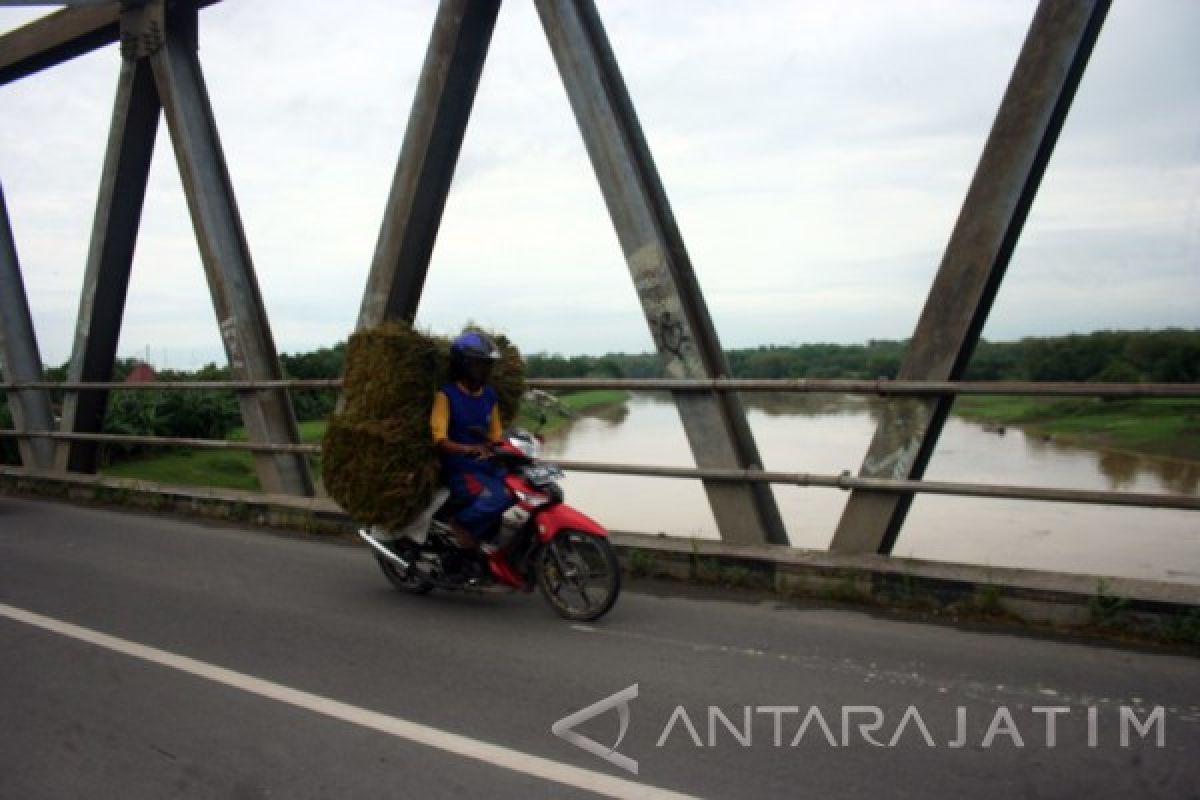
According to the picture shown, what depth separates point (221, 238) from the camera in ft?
29.2

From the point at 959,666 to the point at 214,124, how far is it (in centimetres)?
801

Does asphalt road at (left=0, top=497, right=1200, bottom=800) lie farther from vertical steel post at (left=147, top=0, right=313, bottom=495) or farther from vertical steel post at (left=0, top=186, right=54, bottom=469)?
vertical steel post at (left=0, top=186, right=54, bottom=469)

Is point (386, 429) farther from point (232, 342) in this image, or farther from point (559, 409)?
point (232, 342)

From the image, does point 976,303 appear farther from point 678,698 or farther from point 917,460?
point 678,698

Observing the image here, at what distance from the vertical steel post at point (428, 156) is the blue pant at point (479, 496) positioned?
8.39ft

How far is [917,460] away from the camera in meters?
5.43

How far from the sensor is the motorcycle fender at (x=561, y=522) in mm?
5098

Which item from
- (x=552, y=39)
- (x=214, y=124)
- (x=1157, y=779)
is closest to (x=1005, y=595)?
(x=1157, y=779)

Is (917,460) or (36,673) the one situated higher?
(917,460)

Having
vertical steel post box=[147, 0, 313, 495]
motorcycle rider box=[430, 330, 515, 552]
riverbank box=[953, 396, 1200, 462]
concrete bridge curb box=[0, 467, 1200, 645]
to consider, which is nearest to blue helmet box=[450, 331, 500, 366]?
motorcycle rider box=[430, 330, 515, 552]

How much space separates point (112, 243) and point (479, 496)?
21.6 feet

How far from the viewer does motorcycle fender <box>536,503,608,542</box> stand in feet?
16.7

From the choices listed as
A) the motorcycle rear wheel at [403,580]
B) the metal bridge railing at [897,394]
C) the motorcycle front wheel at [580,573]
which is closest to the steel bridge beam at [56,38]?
the metal bridge railing at [897,394]

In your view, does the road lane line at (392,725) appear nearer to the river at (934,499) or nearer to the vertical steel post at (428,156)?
the river at (934,499)
